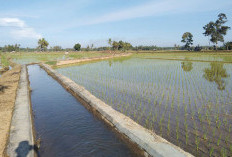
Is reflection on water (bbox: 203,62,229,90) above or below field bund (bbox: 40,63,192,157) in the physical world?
above

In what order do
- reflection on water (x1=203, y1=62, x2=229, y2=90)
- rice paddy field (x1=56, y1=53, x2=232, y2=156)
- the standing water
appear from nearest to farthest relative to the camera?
the standing water, rice paddy field (x1=56, y1=53, x2=232, y2=156), reflection on water (x1=203, y1=62, x2=229, y2=90)

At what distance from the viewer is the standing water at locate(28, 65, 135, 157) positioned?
387 centimetres

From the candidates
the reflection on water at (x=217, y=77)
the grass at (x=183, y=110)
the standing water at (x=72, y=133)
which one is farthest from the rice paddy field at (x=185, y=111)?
the standing water at (x=72, y=133)

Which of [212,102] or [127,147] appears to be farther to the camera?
[212,102]

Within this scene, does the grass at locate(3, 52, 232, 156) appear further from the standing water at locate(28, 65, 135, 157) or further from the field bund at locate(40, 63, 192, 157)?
the standing water at locate(28, 65, 135, 157)

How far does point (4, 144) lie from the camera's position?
12.6 feet

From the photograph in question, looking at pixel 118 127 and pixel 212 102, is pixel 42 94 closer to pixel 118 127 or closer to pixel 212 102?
pixel 118 127

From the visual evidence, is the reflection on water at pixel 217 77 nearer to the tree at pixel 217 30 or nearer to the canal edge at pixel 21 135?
the canal edge at pixel 21 135

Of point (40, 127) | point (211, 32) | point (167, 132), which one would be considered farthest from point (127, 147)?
point (211, 32)

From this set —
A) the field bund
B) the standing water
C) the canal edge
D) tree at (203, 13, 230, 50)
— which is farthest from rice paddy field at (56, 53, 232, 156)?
tree at (203, 13, 230, 50)

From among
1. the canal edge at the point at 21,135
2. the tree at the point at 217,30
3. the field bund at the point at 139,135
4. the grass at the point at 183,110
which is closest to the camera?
the field bund at the point at 139,135

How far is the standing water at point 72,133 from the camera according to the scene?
3.87 meters

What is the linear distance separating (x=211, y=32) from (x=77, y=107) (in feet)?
155

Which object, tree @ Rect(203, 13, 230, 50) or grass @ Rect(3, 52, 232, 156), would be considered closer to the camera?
grass @ Rect(3, 52, 232, 156)
